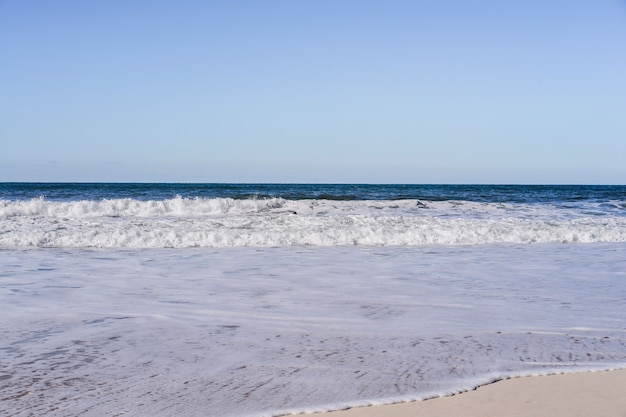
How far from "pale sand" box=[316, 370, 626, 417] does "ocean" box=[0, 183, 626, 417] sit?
106mm

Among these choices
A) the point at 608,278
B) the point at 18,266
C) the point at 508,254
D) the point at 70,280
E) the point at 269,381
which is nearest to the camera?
the point at 269,381

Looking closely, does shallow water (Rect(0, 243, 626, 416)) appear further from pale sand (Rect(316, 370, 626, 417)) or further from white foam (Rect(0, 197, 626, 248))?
white foam (Rect(0, 197, 626, 248))

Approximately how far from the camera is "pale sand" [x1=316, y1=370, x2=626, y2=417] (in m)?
2.98

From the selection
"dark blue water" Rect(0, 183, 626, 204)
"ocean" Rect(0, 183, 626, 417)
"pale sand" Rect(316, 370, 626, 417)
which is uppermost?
"dark blue water" Rect(0, 183, 626, 204)

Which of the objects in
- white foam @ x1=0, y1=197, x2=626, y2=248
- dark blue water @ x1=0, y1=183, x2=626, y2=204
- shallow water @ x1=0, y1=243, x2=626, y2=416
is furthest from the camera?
dark blue water @ x1=0, y1=183, x2=626, y2=204

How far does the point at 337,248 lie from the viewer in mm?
11086

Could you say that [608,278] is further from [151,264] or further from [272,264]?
[151,264]

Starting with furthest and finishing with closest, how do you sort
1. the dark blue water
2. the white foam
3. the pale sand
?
the dark blue water → the white foam → the pale sand

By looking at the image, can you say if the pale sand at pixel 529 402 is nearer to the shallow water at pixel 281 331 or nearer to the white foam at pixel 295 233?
the shallow water at pixel 281 331

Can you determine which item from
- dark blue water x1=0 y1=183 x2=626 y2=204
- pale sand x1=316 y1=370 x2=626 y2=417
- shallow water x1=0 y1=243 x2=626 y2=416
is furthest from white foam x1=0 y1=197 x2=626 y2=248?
dark blue water x1=0 y1=183 x2=626 y2=204

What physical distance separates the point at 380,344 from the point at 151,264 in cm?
522

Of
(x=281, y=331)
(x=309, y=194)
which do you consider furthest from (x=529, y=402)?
(x=309, y=194)

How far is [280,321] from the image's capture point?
5102 millimetres

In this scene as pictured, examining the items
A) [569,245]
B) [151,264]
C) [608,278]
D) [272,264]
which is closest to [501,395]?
[608,278]
